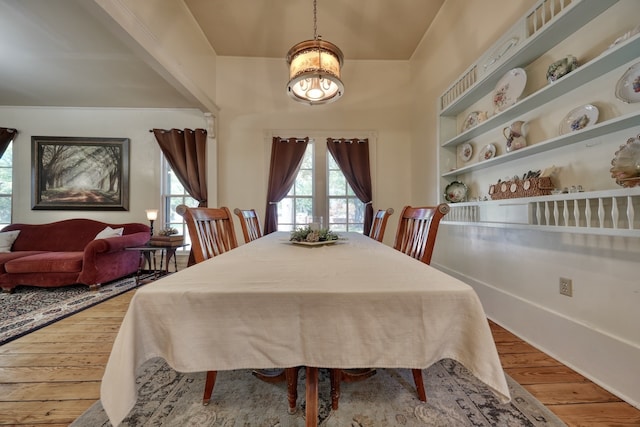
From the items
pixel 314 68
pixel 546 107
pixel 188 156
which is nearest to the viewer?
pixel 546 107

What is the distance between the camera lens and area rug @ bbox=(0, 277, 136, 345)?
1.95 meters

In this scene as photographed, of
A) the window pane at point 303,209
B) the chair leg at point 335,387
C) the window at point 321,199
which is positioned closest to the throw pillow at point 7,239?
the window at point 321,199

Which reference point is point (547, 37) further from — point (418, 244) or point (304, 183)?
point (304, 183)

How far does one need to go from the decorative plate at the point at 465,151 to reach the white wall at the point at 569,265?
212 millimetres

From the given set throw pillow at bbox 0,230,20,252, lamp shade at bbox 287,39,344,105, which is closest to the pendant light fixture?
lamp shade at bbox 287,39,344,105

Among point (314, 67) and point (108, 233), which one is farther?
point (108, 233)

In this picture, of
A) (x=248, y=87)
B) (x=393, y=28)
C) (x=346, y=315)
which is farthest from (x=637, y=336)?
(x=248, y=87)

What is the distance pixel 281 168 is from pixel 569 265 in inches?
122

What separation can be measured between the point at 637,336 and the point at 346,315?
1.54 meters

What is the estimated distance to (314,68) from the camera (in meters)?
1.64

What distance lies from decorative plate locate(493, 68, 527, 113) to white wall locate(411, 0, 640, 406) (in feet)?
0.24

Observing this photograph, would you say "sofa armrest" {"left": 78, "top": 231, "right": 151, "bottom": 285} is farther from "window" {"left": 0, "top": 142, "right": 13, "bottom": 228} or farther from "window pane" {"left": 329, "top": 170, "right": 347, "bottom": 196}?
"window pane" {"left": 329, "top": 170, "right": 347, "bottom": 196}

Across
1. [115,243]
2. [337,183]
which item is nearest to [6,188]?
[115,243]

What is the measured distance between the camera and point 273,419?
3.48ft
